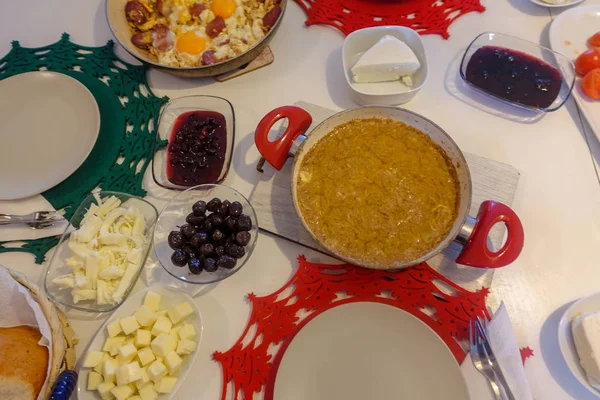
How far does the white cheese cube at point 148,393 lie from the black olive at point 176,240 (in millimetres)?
412

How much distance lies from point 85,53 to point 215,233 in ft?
3.91

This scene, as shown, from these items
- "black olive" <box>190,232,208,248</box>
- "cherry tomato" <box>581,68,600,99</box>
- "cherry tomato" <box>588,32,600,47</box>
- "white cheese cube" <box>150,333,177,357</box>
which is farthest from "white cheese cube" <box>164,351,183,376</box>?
"cherry tomato" <box>588,32,600,47</box>

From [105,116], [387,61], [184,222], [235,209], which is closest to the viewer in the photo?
[235,209]

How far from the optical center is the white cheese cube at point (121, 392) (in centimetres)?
116

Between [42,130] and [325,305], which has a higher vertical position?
[42,130]

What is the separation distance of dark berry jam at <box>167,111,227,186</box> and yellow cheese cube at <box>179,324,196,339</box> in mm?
519

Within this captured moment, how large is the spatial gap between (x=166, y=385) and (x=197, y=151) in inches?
32.1

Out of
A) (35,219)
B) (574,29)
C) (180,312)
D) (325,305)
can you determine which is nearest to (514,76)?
(574,29)

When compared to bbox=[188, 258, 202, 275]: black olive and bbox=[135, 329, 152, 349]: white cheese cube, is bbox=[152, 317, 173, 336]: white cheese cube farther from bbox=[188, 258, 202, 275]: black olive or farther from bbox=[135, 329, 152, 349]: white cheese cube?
bbox=[188, 258, 202, 275]: black olive

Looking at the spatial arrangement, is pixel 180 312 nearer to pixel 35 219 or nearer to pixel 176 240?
pixel 176 240

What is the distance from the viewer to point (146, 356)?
1.20 metres

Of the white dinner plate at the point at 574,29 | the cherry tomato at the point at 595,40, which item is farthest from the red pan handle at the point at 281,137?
the cherry tomato at the point at 595,40

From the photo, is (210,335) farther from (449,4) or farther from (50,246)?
(449,4)

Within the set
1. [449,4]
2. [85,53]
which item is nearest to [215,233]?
[85,53]
